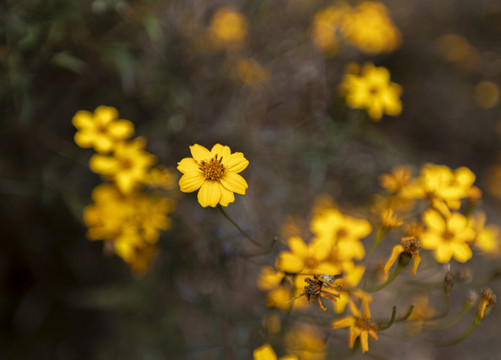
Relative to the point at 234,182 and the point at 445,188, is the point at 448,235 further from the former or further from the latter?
the point at 234,182

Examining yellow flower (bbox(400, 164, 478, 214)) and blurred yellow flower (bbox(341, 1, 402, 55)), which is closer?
yellow flower (bbox(400, 164, 478, 214))

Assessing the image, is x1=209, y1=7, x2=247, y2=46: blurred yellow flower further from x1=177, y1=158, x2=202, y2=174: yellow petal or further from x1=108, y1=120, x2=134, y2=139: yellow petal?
x1=177, y1=158, x2=202, y2=174: yellow petal

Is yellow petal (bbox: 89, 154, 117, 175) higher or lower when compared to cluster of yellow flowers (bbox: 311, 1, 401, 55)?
lower

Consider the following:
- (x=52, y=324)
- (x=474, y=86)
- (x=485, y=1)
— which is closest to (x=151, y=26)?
(x=52, y=324)

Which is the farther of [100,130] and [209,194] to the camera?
[100,130]

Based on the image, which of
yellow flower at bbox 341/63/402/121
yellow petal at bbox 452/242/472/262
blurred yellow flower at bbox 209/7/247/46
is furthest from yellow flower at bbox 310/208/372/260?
blurred yellow flower at bbox 209/7/247/46

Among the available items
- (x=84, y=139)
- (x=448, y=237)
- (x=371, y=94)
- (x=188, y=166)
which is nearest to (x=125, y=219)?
(x=84, y=139)

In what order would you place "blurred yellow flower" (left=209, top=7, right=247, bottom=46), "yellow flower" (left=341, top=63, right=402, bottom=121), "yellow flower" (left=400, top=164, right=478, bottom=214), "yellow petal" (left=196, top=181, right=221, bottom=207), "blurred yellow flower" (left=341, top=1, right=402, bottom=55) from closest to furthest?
"yellow petal" (left=196, top=181, right=221, bottom=207)
"yellow flower" (left=400, top=164, right=478, bottom=214)
"yellow flower" (left=341, top=63, right=402, bottom=121)
"blurred yellow flower" (left=341, top=1, right=402, bottom=55)
"blurred yellow flower" (left=209, top=7, right=247, bottom=46)
